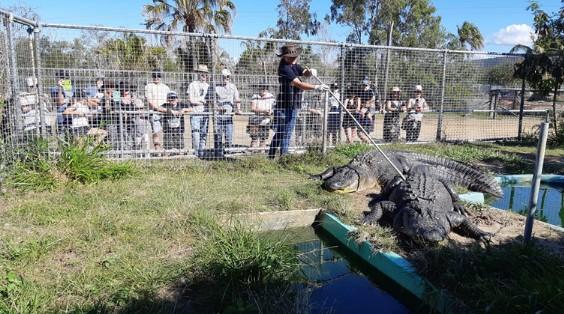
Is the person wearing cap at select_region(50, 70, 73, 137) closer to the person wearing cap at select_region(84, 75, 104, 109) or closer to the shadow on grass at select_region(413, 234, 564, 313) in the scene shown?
the person wearing cap at select_region(84, 75, 104, 109)

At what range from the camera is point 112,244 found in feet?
12.1

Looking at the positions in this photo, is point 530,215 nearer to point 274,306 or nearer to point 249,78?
point 274,306

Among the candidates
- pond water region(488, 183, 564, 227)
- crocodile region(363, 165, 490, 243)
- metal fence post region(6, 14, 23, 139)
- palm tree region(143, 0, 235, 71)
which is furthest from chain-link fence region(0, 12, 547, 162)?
palm tree region(143, 0, 235, 71)

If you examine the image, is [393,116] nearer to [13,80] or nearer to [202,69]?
[202,69]

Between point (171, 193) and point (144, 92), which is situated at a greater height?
point (144, 92)

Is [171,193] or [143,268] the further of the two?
[171,193]

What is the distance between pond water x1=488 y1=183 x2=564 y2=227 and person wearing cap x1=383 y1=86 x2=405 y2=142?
2765mm

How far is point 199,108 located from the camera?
707 cm

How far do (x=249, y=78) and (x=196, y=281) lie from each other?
4.97 meters

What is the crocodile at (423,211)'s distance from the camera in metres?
3.98

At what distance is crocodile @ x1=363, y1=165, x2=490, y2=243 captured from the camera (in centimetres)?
398

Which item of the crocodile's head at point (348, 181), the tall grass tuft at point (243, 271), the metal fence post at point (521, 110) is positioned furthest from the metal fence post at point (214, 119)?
the metal fence post at point (521, 110)

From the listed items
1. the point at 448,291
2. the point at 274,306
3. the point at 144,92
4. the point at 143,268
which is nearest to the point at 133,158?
the point at 144,92

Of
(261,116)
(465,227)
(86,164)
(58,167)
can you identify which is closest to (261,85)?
(261,116)
